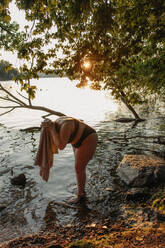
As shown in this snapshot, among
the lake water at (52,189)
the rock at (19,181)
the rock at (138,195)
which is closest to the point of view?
the lake water at (52,189)

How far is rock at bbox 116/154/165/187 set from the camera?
5.81 metres

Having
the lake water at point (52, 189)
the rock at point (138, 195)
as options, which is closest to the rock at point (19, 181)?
the lake water at point (52, 189)

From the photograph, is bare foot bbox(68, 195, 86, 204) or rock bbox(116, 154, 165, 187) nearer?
bare foot bbox(68, 195, 86, 204)

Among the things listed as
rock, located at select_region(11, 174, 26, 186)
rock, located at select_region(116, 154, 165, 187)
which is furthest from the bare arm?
rock, located at select_region(11, 174, 26, 186)

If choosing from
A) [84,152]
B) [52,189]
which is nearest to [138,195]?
[84,152]

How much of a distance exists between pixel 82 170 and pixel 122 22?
→ 16.1 feet

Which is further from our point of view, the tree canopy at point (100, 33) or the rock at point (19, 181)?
the rock at point (19, 181)

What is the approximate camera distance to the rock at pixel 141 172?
5812 millimetres

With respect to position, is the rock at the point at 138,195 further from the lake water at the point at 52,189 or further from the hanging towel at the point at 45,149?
the hanging towel at the point at 45,149

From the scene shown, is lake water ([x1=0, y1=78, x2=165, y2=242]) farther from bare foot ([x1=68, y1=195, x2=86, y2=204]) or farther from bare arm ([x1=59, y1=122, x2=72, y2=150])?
bare arm ([x1=59, y1=122, x2=72, y2=150])

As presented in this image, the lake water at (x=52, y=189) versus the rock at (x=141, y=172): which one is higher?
the rock at (x=141, y=172)

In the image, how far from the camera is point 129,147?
1059 cm

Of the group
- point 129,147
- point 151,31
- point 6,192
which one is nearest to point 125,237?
point 6,192

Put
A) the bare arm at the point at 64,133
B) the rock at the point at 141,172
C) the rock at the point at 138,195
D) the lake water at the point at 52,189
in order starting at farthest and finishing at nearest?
the rock at the point at 141,172
the rock at the point at 138,195
the lake water at the point at 52,189
the bare arm at the point at 64,133
